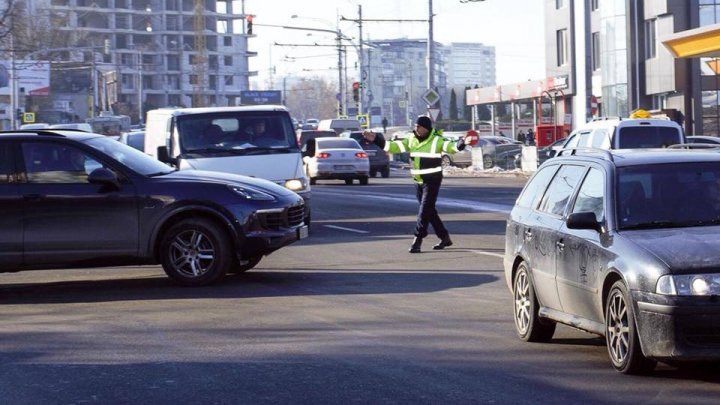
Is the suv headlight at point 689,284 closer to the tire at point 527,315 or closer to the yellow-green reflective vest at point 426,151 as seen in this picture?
the tire at point 527,315

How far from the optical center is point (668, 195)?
8.63 metres

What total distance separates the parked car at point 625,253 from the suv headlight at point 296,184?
9.02m

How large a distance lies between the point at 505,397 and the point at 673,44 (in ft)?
88.4

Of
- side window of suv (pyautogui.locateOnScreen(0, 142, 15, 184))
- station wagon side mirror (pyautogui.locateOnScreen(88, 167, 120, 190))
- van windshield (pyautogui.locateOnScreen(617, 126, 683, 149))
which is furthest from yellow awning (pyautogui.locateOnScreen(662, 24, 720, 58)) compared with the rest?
side window of suv (pyautogui.locateOnScreen(0, 142, 15, 184))

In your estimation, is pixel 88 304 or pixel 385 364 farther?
pixel 88 304

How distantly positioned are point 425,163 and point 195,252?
4.46 metres

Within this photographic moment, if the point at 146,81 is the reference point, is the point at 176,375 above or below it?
below

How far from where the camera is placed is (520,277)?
10008 mm

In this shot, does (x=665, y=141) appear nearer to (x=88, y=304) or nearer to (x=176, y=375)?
(x=88, y=304)

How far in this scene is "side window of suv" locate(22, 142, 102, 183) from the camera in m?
13.4

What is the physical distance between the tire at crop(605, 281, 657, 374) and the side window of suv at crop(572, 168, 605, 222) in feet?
2.24

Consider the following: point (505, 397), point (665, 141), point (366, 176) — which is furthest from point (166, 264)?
point (366, 176)

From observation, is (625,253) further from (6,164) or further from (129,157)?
(6,164)

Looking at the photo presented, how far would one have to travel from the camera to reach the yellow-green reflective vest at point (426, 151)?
16.9m
